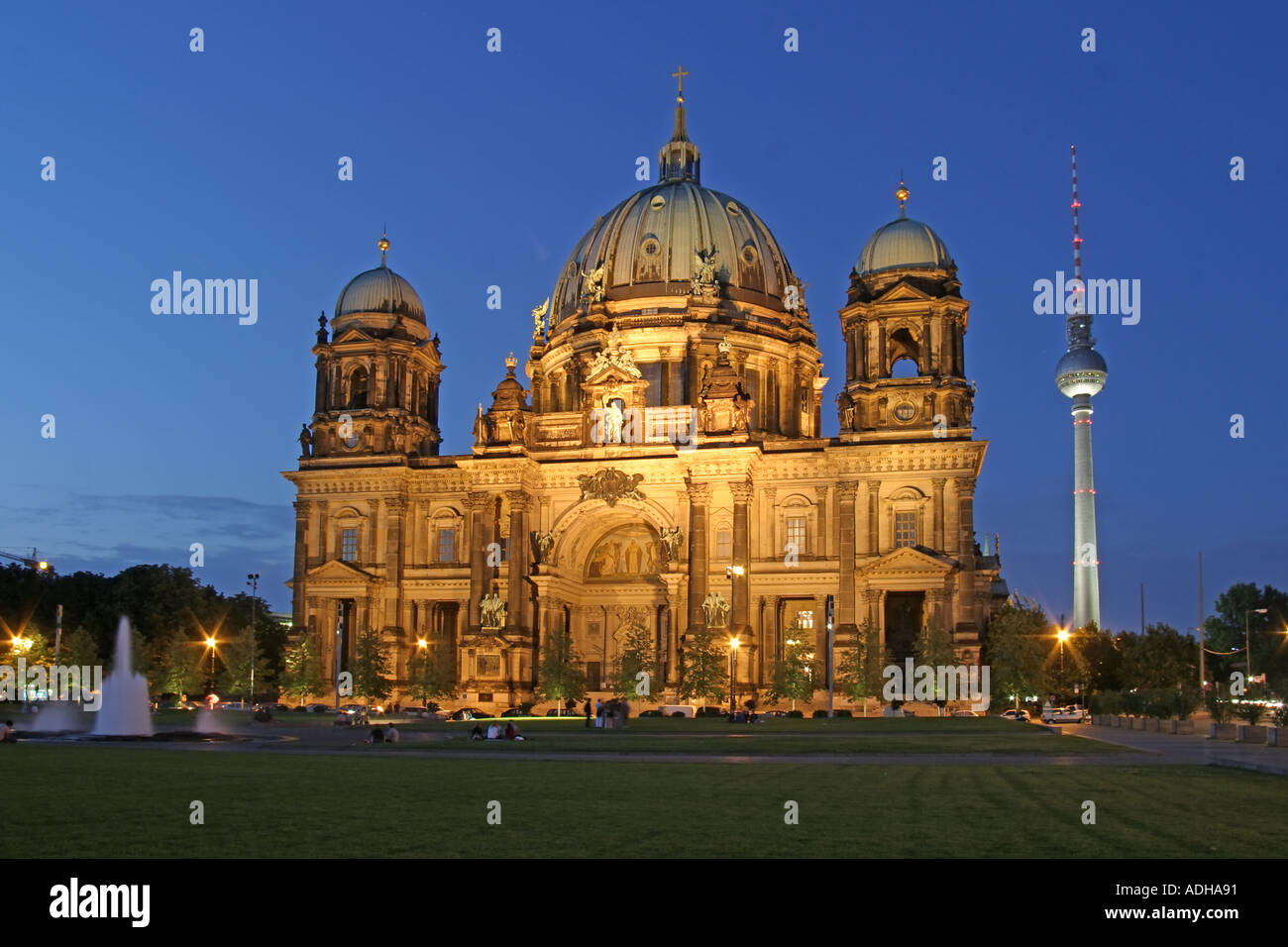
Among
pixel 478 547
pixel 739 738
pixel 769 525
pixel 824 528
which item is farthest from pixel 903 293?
pixel 739 738

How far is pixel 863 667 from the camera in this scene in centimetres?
8106

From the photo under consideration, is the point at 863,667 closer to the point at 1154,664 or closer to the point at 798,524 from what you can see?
the point at 798,524

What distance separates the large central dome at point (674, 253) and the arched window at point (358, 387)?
1790cm

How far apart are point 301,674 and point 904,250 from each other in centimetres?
5101

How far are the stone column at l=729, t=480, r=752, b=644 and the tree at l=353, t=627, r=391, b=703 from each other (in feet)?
81.6

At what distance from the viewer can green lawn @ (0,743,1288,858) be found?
53.1ft

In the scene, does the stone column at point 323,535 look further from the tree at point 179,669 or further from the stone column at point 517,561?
the stone column at point 517,561

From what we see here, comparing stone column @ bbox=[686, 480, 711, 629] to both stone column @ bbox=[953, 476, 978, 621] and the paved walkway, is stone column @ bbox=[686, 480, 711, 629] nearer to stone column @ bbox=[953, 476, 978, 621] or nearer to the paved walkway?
stone column @ bbox=[953, 476, 978, 621]

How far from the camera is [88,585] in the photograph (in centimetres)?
11512

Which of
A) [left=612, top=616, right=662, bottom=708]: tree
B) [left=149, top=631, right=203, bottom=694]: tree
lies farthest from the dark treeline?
[left=612, top=616, right=662, bottom=708]: tree

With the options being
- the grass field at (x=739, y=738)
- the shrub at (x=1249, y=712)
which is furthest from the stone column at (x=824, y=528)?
the shrub at (x=1249, y=712)

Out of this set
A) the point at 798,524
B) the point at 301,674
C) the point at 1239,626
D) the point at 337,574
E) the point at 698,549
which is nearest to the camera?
the point at 698,549
